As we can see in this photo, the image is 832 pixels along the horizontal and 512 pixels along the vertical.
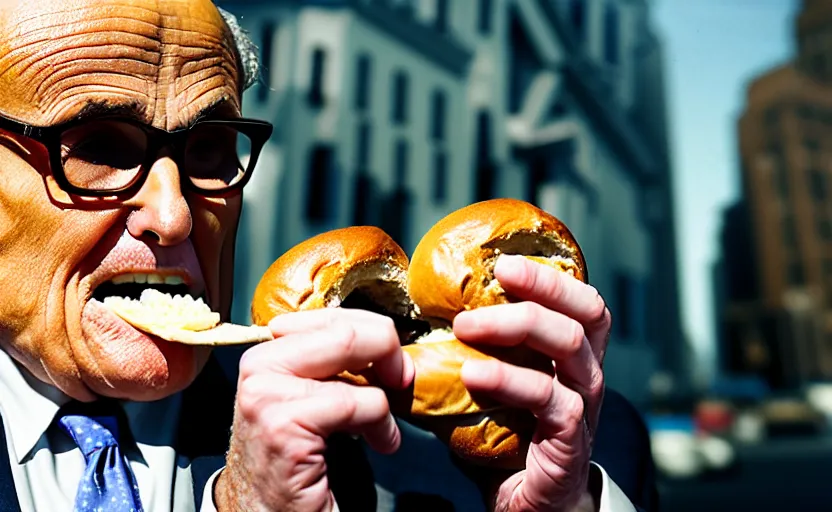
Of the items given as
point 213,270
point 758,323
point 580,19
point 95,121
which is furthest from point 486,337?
point 758,323

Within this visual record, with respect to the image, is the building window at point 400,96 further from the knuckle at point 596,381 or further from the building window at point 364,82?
the knuckle at point 596,381

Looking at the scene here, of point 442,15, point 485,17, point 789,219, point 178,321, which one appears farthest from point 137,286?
point 789,219

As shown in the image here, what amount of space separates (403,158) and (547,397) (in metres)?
12.0

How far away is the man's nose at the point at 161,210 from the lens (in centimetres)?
137

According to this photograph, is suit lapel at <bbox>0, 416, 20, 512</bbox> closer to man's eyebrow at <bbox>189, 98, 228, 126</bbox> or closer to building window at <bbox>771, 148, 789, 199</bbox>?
man's eyebrow at <bbox>189, 98, 228, 126</bbox>

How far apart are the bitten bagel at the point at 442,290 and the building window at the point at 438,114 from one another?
12724 mm

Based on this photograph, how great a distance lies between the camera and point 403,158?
42.7 ft

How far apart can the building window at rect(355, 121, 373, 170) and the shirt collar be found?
10617 mm

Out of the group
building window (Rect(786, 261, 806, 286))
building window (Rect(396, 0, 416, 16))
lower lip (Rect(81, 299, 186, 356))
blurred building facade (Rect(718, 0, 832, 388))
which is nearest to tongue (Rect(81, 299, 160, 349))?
lower lip (Rect(81, 299, 186, 356))

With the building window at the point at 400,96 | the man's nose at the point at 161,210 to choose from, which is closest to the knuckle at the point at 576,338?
the man's nose at the point at 161,210

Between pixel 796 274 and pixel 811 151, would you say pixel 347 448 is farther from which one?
pixel 811 151

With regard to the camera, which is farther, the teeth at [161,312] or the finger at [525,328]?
the teeth at [161,312]

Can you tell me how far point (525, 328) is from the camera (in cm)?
114

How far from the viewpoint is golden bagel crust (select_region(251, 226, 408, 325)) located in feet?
4.30
